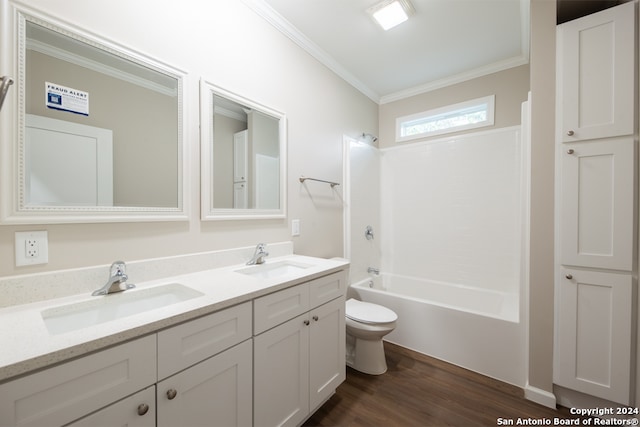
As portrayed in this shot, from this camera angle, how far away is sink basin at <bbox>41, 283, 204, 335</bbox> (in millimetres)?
939

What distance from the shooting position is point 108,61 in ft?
3.85

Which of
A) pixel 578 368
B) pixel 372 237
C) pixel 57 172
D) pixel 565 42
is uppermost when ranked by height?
pixel 565 42

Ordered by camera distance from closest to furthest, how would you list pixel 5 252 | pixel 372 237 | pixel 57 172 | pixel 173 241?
pixel 5 252
pixel 57 172
pixel 173 241
pixel 372 237

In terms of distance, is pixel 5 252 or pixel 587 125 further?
pixel 587 125

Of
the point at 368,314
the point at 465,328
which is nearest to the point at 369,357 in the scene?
the point at 368,314

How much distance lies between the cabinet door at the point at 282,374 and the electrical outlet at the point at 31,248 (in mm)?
898

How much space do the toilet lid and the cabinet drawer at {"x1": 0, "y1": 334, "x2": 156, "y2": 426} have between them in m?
1.45

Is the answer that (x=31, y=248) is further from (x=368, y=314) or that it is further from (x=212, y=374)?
(x=368, y=314)

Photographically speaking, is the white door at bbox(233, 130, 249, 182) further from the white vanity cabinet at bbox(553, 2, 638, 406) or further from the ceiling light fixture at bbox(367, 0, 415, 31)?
the white vanity cabinet at bbox(553, 2, 638, 406)

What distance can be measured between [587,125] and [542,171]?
0.32 metres

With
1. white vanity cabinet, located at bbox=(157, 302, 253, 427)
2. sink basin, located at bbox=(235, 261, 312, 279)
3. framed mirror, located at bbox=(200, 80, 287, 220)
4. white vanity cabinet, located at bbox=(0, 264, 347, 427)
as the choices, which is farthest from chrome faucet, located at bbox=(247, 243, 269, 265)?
white vanity cabinet, located at bbox=(157, 302, 253, 427)

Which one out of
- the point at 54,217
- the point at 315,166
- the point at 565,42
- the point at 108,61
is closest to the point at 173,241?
the point at 54,217

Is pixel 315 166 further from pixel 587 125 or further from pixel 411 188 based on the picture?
pixel 587 125

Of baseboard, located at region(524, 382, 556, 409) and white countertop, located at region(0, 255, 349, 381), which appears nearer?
white countertop, located at region(0, 255, 349, 381)
